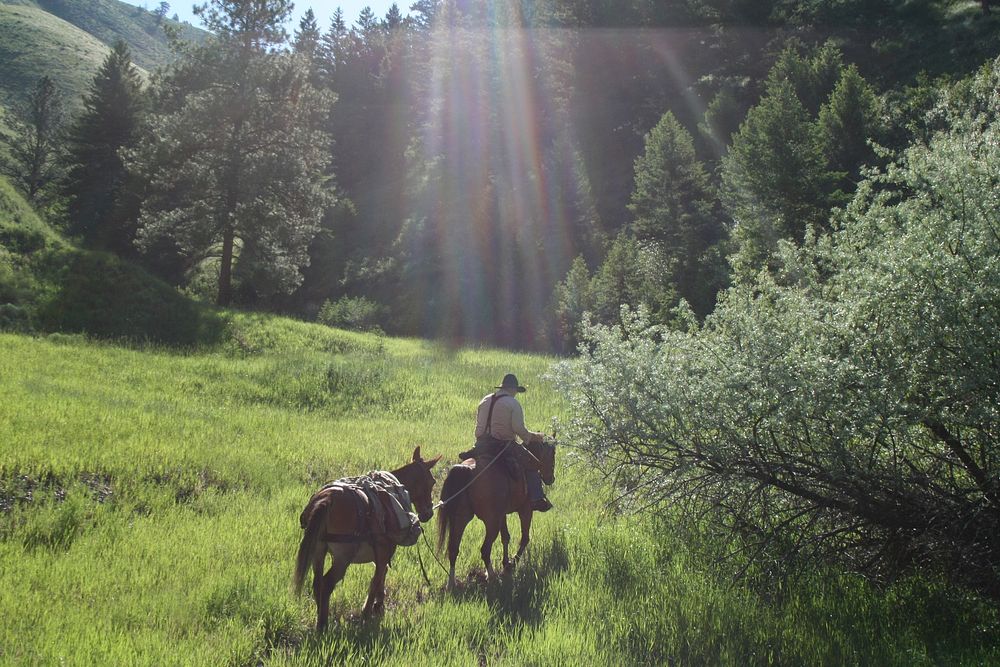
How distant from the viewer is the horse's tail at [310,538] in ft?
20.0

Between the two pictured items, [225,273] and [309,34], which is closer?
[225,273]

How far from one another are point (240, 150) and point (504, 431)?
27153 mm

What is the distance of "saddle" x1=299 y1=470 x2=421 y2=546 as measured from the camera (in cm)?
640

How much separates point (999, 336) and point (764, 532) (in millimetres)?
3154

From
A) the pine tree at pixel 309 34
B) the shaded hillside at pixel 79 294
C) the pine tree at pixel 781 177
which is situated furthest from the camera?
the pine tree at pixel 309 34

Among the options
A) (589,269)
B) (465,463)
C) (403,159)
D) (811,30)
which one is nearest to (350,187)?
(403,159)

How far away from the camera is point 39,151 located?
45.1 metres

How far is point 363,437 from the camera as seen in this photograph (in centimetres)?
1420

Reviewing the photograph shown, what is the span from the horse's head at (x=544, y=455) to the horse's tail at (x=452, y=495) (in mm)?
1279

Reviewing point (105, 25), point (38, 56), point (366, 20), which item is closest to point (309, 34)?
point (366, 20)

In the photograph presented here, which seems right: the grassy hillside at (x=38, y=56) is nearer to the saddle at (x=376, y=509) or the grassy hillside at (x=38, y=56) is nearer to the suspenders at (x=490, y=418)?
the suspenders at (x=490, y=418)

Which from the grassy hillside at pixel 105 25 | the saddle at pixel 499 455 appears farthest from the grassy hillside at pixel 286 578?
the grassy hillside at pixel 105 25

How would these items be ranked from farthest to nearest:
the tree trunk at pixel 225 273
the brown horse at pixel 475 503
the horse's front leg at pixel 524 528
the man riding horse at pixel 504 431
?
1. the tree trunk at pixel 225 273
2. the horse's front leg at pixel 524 528
3. the man riding horse at pixel 504 431
4. the brown horse at pixel 475 503

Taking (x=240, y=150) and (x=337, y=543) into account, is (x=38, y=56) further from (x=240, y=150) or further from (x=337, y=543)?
(x=337, y=543)
